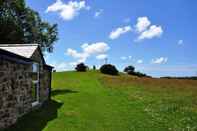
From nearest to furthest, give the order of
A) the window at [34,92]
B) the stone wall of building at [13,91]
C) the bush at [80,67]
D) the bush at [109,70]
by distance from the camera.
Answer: the stone wall of building at [13,91]
the window at [34,92]
the bush at [109,70]
the bush at [80,67]

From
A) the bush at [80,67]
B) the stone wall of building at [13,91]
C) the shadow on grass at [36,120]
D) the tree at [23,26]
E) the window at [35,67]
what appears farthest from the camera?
the bush at [80,67]

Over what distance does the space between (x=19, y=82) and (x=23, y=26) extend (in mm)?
24084

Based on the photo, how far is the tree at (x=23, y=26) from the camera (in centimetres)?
3259

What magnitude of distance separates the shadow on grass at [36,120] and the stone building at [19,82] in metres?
0.26

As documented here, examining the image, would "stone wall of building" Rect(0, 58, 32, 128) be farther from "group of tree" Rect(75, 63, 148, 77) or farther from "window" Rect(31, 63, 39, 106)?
"group of tree" Rect(75, 63, 148, 77)

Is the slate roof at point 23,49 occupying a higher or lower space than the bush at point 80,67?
lower

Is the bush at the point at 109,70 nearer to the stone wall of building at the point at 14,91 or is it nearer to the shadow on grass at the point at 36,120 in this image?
the shadow on grass at the point at 36,120

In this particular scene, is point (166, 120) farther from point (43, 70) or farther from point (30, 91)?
point (43, 70)

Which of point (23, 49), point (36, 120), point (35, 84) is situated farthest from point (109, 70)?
point (36, 120)

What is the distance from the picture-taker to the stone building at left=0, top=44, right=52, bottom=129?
10758 millimetres

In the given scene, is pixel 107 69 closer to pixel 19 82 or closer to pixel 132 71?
pixel 132 71

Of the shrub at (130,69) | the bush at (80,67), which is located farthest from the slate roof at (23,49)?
the shrub at (130,69)

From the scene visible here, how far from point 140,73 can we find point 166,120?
55.3 metres

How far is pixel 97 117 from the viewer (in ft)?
47.2
